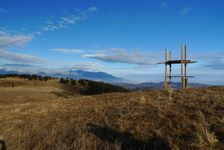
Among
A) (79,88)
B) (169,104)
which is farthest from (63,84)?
(169,104)

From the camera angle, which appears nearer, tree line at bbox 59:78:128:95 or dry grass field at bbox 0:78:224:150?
dry grass field at bbox 0:78:224:150

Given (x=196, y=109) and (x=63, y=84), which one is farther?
(x=63, y=84)

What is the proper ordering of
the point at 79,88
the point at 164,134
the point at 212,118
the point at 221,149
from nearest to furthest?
the point at 221,149, the point at 164,134, the point at 212,118, the point at 79,88

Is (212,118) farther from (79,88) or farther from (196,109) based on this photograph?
(79,88)

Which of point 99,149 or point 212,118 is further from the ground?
point 212,118

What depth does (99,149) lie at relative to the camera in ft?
33.5

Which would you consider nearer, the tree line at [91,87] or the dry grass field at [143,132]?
the dry grass field at [143,132]

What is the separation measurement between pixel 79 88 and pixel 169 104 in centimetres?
8830

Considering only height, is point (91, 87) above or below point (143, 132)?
above

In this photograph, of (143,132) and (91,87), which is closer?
(143,132)

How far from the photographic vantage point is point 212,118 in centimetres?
1227

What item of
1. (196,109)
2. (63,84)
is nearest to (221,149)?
A: (196,109)

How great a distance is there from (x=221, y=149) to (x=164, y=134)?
2329 mm

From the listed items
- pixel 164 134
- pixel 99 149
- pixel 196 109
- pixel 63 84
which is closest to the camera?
pixel 99 149
